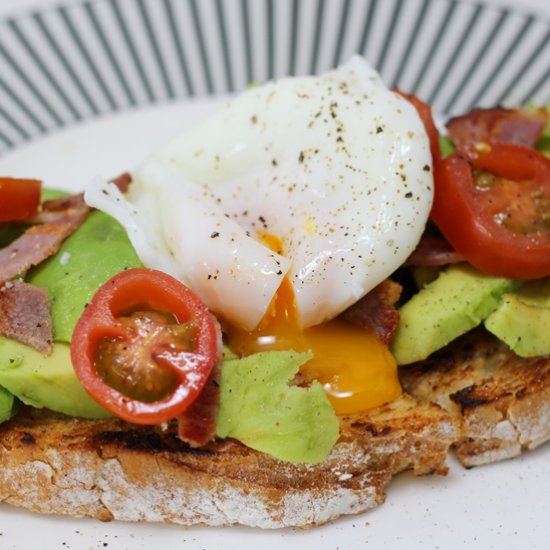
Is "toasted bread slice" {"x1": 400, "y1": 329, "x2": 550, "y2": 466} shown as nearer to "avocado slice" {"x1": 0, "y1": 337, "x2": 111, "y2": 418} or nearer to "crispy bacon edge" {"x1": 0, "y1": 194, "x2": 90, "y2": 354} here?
"avocado slice" {"x1": 0, "y1": 337, "x2": 111, "y2": 418}

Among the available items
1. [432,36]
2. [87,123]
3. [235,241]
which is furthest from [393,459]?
[432,36]

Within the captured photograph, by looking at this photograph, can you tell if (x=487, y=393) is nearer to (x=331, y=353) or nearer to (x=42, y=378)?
(x=331, y=353)

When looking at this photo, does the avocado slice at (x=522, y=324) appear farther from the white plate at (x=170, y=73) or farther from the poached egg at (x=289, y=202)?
the white plate at (x=170, y=73)

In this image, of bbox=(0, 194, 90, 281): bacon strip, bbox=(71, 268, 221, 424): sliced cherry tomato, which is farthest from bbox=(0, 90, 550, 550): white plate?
bbox=(0, 194, 90, 281): bacon strip

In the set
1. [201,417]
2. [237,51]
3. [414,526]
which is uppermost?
[201,417]

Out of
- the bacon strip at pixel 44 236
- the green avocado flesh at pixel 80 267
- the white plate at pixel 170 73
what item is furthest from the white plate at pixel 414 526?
the white plate at pixel 170 73

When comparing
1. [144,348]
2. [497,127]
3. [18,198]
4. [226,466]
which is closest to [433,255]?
[497,127]
